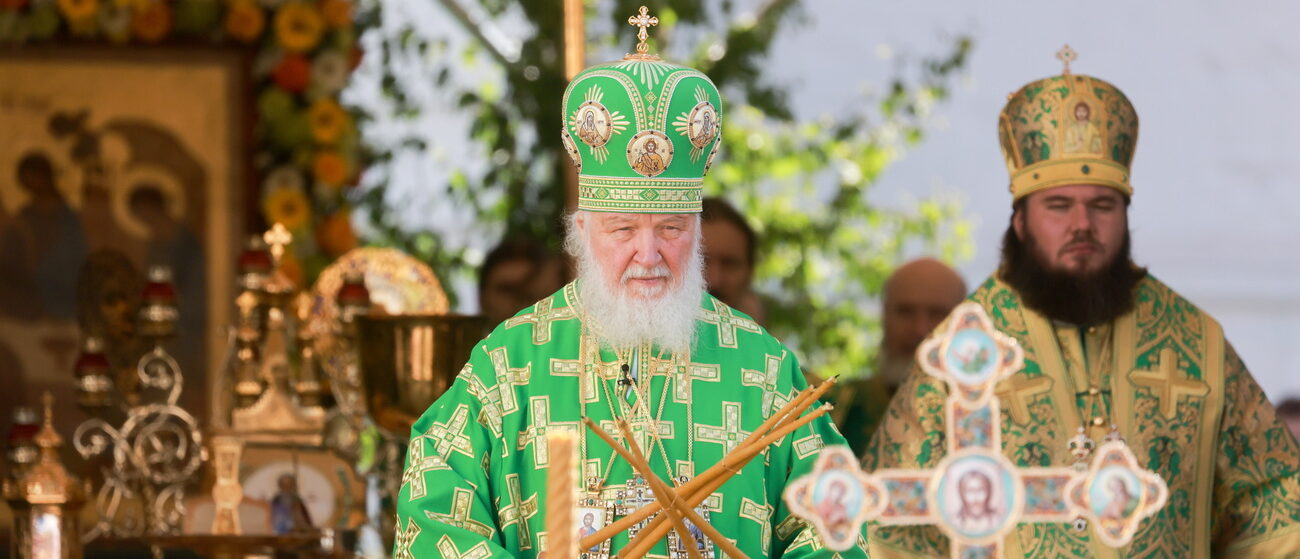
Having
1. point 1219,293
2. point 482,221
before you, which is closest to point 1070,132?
point 482,221

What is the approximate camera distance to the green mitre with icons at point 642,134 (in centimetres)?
521

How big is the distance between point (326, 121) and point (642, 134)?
11.8ft

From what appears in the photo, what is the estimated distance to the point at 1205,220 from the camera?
10156 millimetres

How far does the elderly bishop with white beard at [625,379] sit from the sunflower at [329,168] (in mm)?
3345

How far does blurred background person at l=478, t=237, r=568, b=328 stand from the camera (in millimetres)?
7832

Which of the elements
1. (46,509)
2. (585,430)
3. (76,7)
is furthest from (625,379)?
(76,7)

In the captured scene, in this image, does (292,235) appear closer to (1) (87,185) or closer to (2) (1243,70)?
(1) (87,185)

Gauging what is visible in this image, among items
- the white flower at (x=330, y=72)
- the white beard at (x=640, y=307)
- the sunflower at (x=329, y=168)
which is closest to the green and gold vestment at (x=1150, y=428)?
the white beard at (x=640, y=307)

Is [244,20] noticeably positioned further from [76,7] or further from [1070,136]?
[1070,136]

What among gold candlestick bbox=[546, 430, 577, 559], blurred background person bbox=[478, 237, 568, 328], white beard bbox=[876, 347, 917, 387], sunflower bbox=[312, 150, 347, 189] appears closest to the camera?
gold candlestick bbox=[546, 430, 577, 559]

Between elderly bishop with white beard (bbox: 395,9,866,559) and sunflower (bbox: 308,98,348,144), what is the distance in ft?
11.1

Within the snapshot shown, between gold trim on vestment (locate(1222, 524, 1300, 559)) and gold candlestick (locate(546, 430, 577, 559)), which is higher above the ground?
gold candlestick (locate(546, 430, 577, 559))

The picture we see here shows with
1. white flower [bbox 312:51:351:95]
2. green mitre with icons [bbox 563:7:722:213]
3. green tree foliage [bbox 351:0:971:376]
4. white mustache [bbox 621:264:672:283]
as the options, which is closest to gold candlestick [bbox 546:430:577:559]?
white mustache [bbox 621:264:672:283]

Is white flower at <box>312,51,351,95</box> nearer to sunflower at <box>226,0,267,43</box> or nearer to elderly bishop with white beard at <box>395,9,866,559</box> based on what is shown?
sunflower at <box>226,0,267,43</box>
